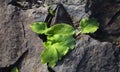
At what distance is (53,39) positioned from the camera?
14.8ft

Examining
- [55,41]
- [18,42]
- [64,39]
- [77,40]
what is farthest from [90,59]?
[18,42]

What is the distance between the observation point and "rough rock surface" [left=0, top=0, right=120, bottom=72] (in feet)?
14.4

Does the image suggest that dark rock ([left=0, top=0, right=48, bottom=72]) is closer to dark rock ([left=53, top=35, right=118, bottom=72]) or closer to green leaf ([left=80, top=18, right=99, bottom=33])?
dark rock ([left=53, top=35, right=118, bottom=72])

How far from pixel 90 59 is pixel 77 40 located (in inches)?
14.0

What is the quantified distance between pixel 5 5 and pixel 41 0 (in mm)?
625

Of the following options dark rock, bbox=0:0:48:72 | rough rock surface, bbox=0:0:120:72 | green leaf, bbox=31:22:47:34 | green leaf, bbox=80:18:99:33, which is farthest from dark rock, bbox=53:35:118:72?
green leaf, bbox=31:22:47:34

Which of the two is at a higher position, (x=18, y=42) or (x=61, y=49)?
(x=61, y=49)

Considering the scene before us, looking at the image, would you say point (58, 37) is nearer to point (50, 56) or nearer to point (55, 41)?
point (55, 41)

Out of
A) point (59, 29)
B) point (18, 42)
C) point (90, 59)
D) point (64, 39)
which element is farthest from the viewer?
point (18, 42)

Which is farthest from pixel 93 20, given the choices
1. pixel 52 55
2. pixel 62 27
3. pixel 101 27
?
pixel 52 55

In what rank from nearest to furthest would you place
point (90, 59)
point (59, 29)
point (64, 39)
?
point (90, 59)
point (64, 39)
point (59, 29)

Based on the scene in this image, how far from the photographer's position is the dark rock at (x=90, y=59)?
14.3 feet

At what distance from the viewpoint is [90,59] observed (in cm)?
439

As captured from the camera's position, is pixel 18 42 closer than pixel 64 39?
No
